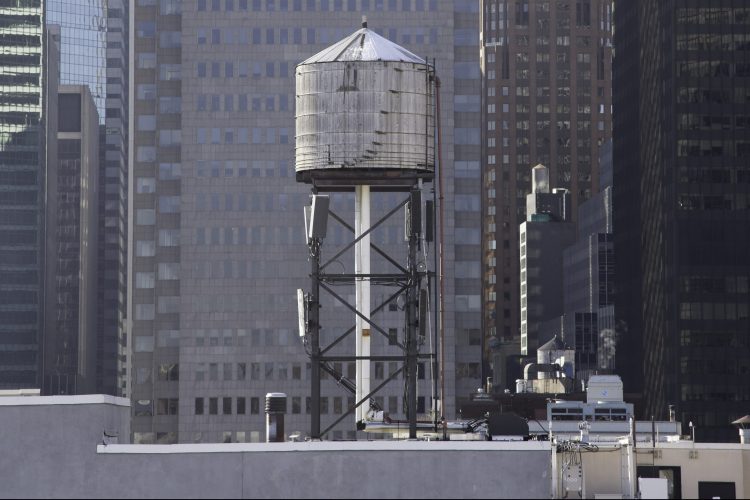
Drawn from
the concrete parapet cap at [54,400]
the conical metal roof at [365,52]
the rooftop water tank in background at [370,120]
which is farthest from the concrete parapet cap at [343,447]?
the conical metal roof at [365,52]

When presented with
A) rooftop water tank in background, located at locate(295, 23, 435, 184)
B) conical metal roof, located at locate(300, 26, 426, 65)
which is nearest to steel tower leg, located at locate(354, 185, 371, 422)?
rooftop water tank in background, located at locate(295, 23, 435, 184)

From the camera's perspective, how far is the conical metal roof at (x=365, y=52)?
71.7 meters

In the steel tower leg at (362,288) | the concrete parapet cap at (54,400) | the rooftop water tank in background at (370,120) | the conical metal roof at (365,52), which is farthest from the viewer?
the steel tower leg at (362,288)

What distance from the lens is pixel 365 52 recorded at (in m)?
72.2

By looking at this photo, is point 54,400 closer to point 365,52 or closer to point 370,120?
point 370,120

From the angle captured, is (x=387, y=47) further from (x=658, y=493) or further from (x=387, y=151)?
(x=658, y=493)

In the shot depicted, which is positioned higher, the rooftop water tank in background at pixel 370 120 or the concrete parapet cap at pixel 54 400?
the rooftop water tank in background at pixel 370 120

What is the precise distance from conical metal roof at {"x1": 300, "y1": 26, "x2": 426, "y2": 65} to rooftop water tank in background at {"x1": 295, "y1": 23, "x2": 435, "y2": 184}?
0.14 feet

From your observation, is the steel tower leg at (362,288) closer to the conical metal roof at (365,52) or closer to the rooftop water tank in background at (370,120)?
the rooftop water tank in background at (370,120)

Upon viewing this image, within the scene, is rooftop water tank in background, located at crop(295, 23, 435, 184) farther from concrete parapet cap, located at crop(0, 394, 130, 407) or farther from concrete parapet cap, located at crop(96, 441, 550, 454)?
concrete parapet cap, located at crop(0, 394, 130, 407)

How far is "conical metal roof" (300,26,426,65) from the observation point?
7169 centimetres

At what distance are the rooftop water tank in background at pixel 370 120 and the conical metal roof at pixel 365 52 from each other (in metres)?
0.04

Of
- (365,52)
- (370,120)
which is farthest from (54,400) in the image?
(365,52)

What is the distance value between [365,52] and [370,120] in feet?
10.3
